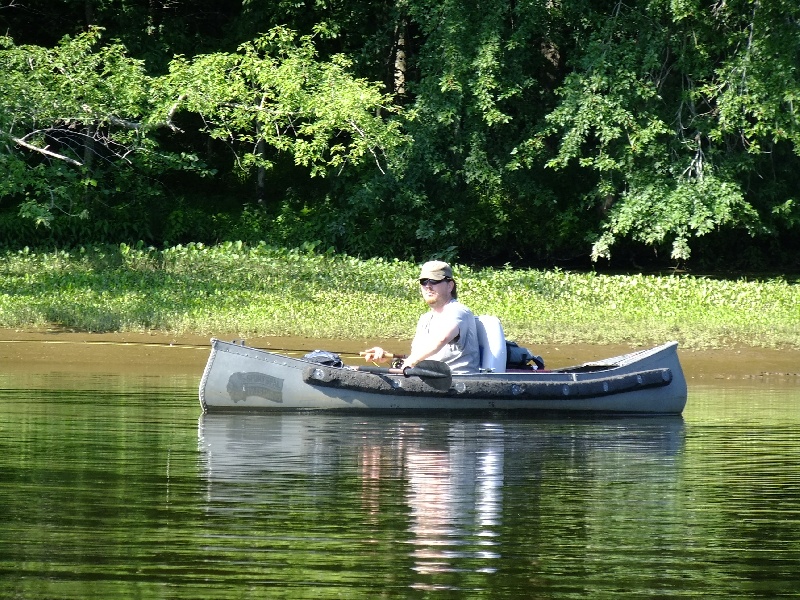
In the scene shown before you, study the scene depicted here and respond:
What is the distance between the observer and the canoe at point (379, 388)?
13.2 m

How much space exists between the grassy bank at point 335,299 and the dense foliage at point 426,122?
5.91 feet

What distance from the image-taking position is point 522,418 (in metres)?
13.5

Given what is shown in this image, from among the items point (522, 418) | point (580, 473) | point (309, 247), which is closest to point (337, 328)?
point (522, 418)

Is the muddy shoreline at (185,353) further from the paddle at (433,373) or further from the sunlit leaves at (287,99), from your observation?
the sunlit leaves at (287,99)

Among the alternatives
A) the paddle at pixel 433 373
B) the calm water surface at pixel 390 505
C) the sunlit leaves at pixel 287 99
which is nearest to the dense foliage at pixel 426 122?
the sunlit leaves at pixel 287 99

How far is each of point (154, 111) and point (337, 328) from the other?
8.17 m

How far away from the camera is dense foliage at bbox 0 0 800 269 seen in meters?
25.8

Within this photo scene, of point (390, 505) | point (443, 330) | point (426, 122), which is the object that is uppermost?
point (426, 122)

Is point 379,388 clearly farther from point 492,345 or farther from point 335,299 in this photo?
point 335,299

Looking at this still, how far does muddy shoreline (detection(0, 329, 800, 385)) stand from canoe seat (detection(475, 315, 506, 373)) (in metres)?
4.26

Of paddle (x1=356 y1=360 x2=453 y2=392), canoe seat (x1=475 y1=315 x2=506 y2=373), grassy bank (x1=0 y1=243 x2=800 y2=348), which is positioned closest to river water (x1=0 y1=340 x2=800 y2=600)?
paddle (x1=356 y1=360 x2=453 y2=392)

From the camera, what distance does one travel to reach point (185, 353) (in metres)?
18.2

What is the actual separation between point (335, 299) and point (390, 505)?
13.1m

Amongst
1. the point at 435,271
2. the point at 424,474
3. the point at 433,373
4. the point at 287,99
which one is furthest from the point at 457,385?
the point at 287,99
